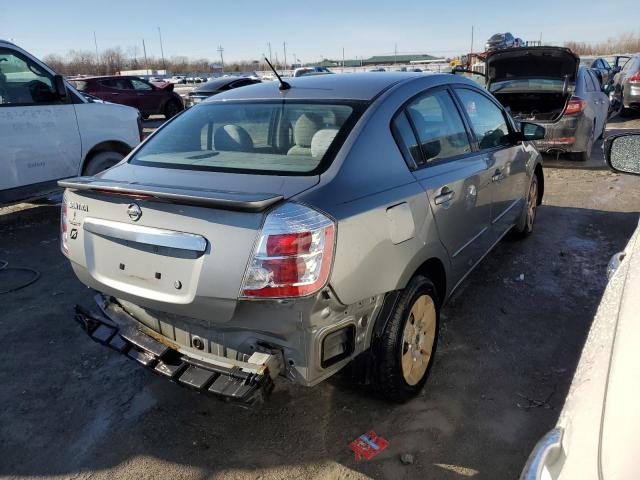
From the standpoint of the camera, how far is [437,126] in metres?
3.21

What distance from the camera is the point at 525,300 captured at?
4035 mm

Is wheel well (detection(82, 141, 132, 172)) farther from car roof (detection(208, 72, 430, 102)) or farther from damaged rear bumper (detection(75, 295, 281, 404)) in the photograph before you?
damaged rear bumper (detection(75, 295, 281, 404))

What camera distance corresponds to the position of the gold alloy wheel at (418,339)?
271cm

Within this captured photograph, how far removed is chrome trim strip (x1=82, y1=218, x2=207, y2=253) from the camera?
212cm

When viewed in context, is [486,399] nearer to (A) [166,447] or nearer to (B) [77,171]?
(A) [166,447]

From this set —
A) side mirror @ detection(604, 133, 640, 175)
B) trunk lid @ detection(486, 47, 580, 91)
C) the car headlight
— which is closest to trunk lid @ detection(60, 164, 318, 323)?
the car headlight

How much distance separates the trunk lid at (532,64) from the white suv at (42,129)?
6536mm

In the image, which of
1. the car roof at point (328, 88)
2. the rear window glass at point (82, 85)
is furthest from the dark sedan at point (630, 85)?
the rear window glass at point (82, 85)

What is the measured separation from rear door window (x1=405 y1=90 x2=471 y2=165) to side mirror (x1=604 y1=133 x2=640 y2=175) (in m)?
0.92

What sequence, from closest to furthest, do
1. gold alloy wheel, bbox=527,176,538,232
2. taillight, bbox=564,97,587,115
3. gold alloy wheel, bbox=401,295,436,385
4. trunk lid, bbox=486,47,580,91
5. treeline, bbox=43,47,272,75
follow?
gold alloy wheel, bbox=401,295,436,385
gold alloy wheel, bbox=527,176,538,232
taillight, bbox=564,97,587,115
trunk lid, bbox=486,47,580,91
treeline, bbox=43,47,272,75

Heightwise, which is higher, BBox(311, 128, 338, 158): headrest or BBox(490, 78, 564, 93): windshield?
BBox(490, 78, 564, 93): windshield

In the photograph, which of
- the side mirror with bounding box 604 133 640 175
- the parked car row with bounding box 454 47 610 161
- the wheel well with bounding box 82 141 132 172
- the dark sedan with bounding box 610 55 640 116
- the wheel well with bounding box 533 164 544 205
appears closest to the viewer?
the side mirror with bounding box 604 133 640 175

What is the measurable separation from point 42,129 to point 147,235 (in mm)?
4380

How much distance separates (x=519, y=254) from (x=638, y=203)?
277 centimetres
